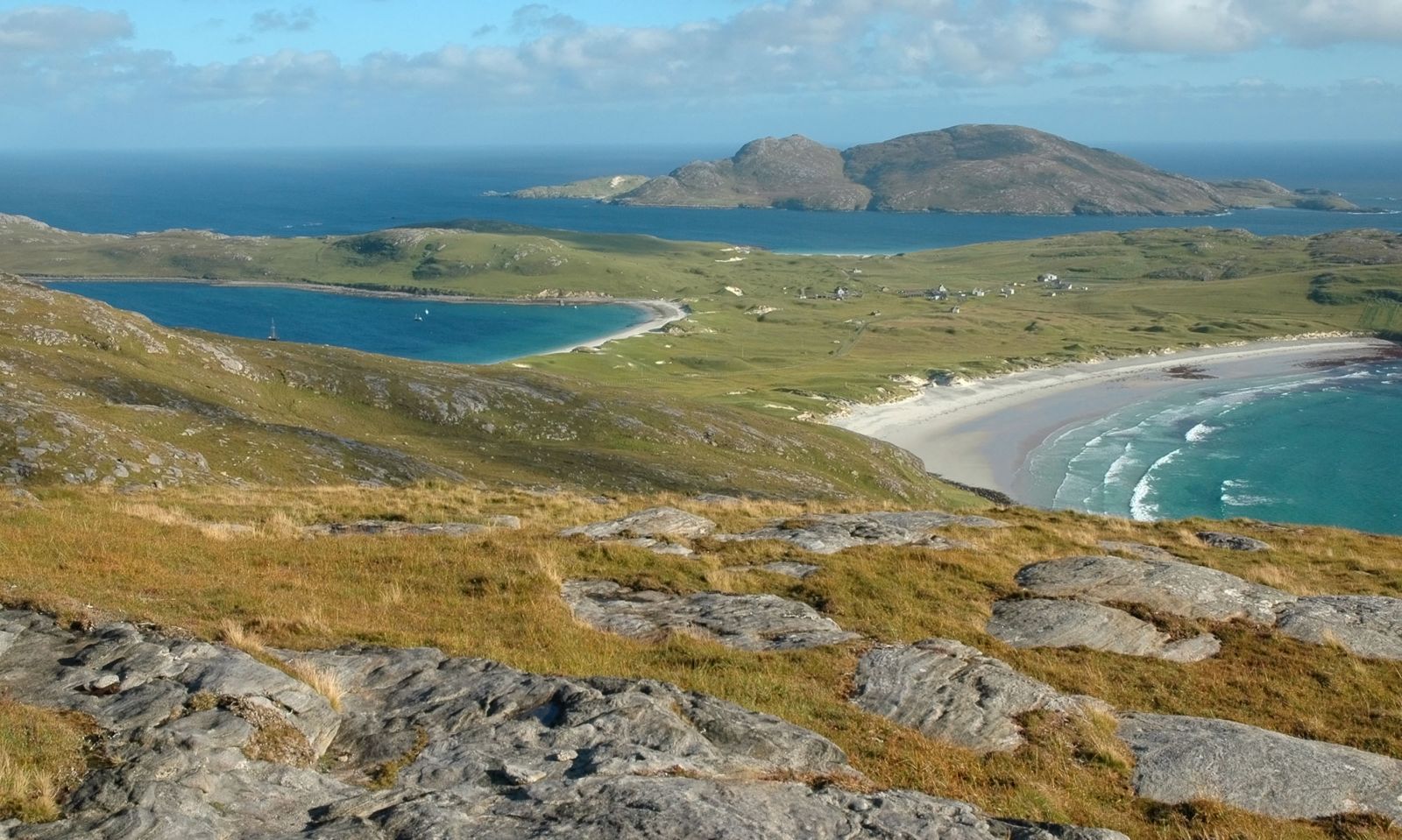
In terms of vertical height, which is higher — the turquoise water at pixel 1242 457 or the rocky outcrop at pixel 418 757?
the rocky outcrop at pixel 418 757

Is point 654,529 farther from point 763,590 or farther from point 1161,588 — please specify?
point 1161,588

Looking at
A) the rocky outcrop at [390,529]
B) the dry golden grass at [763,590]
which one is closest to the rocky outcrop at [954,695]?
the dry golden grass at [763,590]

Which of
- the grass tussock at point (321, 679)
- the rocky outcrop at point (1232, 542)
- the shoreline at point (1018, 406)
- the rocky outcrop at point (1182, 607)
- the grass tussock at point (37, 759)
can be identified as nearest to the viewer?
the grass tussock at point (37, 759)

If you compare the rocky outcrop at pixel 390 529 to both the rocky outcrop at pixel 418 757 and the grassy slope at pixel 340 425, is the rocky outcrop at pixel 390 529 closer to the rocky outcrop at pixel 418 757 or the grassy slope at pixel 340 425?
the rocky outcrop at pixel 418 757

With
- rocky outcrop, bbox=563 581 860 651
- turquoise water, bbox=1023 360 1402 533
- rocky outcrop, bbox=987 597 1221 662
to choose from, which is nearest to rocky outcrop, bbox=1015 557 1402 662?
rocky outcrop, bbox=987 597 1221 662

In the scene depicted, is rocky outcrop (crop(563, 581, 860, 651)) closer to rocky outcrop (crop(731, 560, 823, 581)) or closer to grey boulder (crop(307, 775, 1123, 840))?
rocky outcrop (crop(731, 560, 823, 581))
